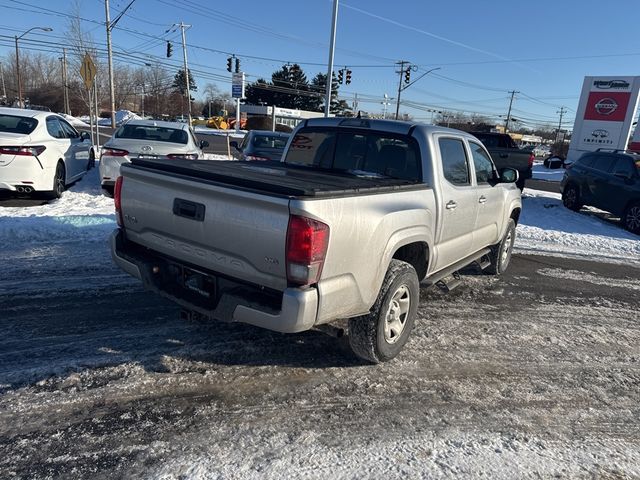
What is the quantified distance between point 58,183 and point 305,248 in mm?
8190

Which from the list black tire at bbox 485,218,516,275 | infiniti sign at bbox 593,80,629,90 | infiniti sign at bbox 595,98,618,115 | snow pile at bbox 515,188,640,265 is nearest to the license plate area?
black tire at bbox 485,218,516,275

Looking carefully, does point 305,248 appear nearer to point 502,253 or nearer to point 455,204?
point 455,204

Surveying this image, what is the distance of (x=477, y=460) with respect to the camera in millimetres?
2740

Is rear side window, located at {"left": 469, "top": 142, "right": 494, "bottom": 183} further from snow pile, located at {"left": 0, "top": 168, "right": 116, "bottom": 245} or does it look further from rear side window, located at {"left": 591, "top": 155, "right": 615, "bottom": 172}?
rear side window, located at {"left": 591, "top": 155, "right": 615, "bottom": 172}

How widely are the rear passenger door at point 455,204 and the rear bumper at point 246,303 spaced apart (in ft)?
6.07

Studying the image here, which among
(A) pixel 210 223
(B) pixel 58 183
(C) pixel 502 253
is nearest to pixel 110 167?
(B) pixel 58 183

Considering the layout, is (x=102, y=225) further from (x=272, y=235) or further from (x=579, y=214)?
(x=579, y=214)

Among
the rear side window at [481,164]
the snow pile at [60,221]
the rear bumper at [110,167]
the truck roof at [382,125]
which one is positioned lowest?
the snow pile at [60,221]

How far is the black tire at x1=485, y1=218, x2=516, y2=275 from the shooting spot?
6354 millimetres

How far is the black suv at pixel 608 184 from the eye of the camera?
11164mm

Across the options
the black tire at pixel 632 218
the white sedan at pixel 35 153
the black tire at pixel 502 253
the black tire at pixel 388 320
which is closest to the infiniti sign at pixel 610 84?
the black tire at pixel 632 218

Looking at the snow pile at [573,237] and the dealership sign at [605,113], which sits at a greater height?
the dealership sign at [605,113]

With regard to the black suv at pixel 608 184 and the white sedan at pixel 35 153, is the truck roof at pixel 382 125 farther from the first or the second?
the black suv at pixel 608 184

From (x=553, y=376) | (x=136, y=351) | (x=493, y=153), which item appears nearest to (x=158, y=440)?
(x=136, y=351)
